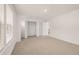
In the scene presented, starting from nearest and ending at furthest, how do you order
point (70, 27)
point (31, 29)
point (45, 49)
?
point (45, 49) < point (70, 27) < point (31, 29)

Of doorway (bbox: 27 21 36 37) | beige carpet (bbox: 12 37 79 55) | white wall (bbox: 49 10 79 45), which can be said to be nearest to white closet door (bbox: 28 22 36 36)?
doorway (bbox: 27 21 36 37)

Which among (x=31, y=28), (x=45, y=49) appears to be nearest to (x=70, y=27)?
(x=45, y=49)

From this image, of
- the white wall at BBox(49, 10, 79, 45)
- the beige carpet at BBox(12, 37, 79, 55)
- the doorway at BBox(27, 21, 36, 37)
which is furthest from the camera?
the doorway at BBox(27, 21, 36, 37)

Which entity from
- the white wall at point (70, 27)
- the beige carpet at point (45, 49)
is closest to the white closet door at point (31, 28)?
the white wall at point (70, 27)

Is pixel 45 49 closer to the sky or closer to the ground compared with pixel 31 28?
closer to the ground

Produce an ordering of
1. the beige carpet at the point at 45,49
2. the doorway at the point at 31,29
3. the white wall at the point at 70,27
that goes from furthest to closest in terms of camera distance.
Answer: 1. the doorway at the point at 31,29
2. the white wall at the point at 70,27
3. the beige carpet at the point at 45,49

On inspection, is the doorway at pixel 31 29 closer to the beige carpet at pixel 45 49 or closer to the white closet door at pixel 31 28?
the white closet door at pixel 31 28

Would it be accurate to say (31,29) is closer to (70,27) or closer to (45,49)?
(70,27)

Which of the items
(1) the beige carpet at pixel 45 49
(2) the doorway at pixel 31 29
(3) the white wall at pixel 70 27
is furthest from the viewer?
(2) the doorway at pixel 31 29

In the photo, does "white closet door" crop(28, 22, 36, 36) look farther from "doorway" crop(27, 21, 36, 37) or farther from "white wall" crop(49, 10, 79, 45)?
"white wall" crop(49, 10, 79, 45)

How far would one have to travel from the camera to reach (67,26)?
5.66m
